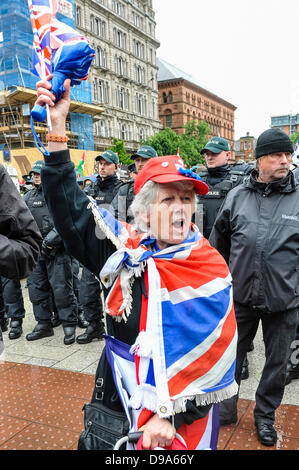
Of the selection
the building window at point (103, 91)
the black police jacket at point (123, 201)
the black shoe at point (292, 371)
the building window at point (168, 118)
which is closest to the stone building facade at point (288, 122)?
the building window at point (168, 118)

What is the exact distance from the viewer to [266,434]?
300cm

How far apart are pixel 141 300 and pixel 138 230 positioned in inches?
14.7

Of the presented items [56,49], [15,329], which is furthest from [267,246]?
[15,329]

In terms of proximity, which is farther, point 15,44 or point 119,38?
point 119,38

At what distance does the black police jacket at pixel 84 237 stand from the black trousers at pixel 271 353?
1499mm

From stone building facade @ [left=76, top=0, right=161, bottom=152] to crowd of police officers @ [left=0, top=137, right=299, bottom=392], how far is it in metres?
40.5

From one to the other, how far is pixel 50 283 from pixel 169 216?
4.06 meters

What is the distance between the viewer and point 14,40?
30.2 metres

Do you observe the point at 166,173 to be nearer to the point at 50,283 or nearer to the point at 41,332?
the point at 50,283

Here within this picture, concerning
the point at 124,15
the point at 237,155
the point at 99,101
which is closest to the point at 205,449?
the point at 99,101

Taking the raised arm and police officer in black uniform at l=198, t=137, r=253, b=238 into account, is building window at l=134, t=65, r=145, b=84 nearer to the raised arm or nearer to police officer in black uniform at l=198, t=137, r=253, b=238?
police officer in black uniform at l=198, t=137, r=253, b=238

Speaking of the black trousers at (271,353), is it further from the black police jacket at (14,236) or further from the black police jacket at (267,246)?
the black police jacket at (14,236)

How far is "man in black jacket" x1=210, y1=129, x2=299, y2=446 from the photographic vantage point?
2.93m
